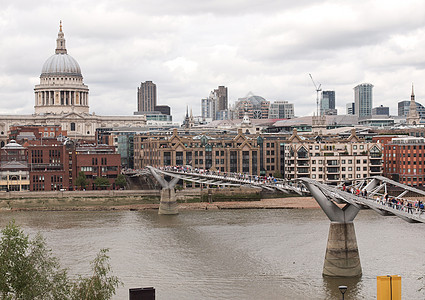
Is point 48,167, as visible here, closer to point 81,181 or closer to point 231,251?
point 81,181

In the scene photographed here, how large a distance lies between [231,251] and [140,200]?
36368 millimetres

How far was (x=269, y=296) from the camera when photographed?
1395 inches

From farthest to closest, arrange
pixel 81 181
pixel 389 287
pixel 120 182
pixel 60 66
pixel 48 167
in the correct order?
1. pixel 60 66
2. pixel 48 167
3. pixel 120 182
4. pixel 81 181
5. pixel 389 287

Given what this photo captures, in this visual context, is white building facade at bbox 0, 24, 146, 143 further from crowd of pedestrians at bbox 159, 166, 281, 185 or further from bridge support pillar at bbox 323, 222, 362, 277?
bridge support pillar at bbox 323, 222, 362, 277

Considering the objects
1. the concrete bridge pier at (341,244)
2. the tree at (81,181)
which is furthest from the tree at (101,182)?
the concrete bridge pier at (341,244)

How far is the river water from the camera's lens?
1460 inches

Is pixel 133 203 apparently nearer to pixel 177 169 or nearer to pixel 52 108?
pixel 177 169

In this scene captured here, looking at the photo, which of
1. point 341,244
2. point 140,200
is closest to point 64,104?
point 140,200

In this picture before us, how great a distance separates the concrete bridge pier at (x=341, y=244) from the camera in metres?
39.2

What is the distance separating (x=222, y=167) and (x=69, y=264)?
2104 inches

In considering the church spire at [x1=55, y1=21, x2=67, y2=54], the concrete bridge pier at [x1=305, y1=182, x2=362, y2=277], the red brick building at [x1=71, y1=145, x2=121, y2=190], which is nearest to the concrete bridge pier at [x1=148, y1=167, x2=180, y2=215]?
the red brick building at [x1=71, y1=145, x2=121, y2=190]

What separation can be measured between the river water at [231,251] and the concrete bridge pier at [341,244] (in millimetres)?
670

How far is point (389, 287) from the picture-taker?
2666 cm

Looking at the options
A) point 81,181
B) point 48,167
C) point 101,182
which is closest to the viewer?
point 81,181
